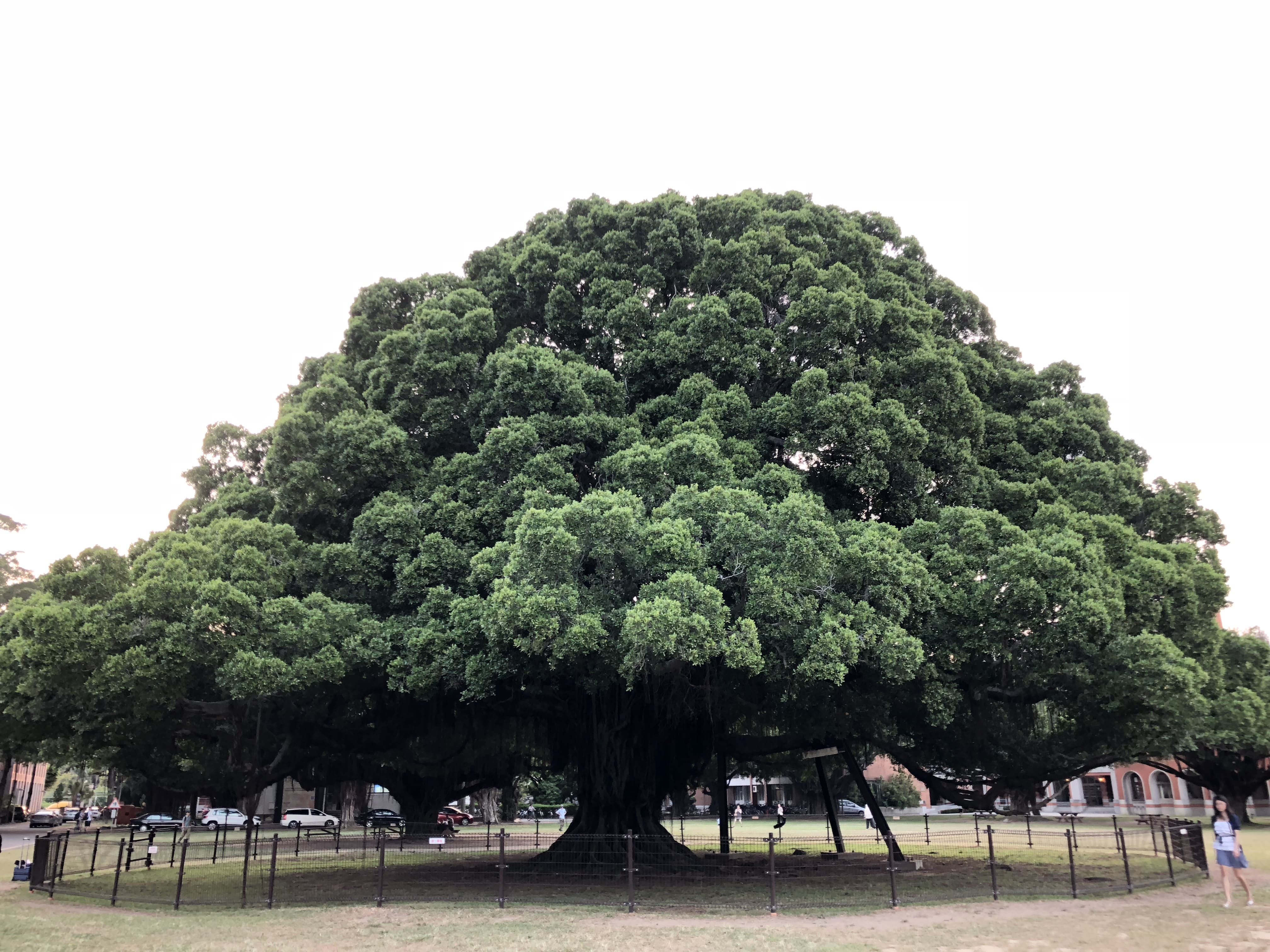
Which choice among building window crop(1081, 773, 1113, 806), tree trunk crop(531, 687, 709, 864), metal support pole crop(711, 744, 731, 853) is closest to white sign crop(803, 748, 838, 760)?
metal support pole crop(711, 744, 731, 853)

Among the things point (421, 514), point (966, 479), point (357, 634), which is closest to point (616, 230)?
point (421, 514)

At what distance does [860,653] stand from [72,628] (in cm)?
1235

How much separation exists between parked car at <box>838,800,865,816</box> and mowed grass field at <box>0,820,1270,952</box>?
45.1m

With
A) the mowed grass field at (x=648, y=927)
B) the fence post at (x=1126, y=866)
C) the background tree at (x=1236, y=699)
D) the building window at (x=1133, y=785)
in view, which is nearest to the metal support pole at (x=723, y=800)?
the fence post at (x=1126, y=866)

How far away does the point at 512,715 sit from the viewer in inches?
768

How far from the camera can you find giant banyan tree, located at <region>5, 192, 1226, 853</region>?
13.3 meters

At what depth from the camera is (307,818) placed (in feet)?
155

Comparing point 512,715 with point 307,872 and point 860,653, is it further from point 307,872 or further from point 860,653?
point 860,653

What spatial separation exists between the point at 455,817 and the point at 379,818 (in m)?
5.68

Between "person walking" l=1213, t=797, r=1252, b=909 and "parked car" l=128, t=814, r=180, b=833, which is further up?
"person walking" l=1213, t=797, r=1252, b=909

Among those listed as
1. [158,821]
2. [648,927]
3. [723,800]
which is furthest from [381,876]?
[158,821]

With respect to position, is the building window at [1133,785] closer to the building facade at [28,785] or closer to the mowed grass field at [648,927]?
the mowed grass field at [648,927]

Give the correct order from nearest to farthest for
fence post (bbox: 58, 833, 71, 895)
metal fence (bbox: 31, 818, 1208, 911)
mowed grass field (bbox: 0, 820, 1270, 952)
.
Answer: mowed grass field (bbox: 0, 820, 1270, 952)
metal fence (bbox: 31, 818, 1208, 911)
fence post (bbox: 58, 833, 71, 895)

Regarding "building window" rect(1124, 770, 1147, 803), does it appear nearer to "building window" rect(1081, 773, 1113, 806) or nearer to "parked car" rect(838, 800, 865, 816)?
"building window" rect(1081, 773, 1113, 806)
